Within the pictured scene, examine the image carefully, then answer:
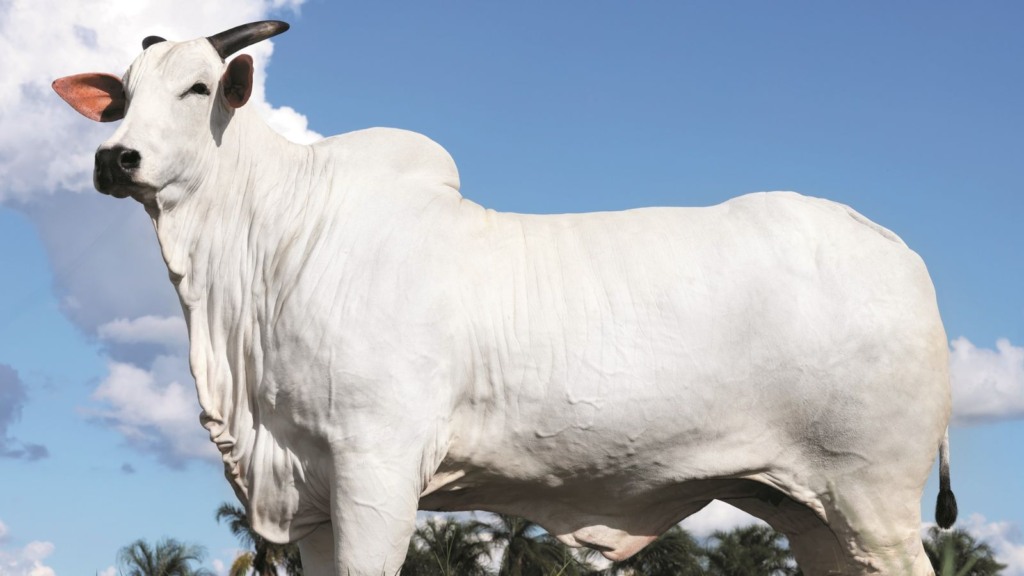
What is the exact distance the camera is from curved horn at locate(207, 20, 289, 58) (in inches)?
241

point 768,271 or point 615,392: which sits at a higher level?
point 768,271

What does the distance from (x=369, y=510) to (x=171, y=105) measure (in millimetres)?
2281

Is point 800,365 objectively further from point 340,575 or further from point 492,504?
point 340,575

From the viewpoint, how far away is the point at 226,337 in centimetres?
600

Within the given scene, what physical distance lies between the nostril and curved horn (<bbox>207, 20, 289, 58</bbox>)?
2.72ft

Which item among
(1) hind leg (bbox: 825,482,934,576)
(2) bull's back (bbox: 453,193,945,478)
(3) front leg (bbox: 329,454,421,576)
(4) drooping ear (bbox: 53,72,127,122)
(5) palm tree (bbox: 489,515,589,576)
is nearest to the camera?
(3) front leg (bbox: 329,454,421,576)

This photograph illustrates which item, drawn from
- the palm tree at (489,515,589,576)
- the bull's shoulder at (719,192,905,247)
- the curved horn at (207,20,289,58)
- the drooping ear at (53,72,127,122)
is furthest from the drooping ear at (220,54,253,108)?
the palm tree at (489,515,589,576)

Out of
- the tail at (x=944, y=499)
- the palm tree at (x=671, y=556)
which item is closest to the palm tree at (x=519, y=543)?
the palm tree at (x=671, y=556)

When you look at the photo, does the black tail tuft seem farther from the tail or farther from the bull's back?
the bull's back

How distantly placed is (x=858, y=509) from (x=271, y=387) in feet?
10.3

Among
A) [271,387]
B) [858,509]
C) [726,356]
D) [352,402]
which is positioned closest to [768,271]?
[726,356]

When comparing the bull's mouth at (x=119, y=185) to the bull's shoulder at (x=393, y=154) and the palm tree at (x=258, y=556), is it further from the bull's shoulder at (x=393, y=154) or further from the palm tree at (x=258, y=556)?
the palm tree at (x=258, y=556)

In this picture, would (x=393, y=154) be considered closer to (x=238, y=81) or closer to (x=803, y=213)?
(x=238, y=81)

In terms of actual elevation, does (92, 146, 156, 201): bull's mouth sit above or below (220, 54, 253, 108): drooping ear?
below
